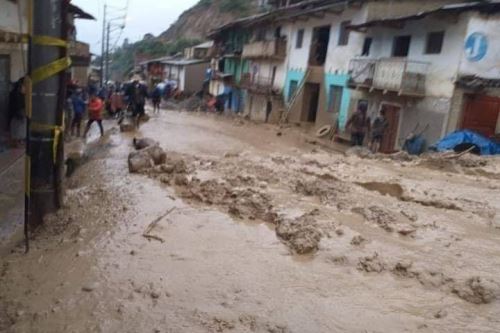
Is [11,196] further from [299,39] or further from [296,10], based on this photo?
[299,39]

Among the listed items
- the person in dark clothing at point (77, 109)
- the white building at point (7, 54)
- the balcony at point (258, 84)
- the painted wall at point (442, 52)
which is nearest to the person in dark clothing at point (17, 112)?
the white building at point (7, 54)

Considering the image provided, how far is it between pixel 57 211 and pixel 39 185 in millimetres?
447

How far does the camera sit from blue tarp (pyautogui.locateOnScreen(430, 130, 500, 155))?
12898 millimetres

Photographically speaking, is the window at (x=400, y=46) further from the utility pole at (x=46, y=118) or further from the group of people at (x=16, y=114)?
the utility pole at (x=46, y=118)

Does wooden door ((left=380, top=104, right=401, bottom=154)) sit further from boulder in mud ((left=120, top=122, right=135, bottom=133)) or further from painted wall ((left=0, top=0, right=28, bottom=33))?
painted wall ((left=0, top=0, right=28, bottom=33))

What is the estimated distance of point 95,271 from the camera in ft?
14.2

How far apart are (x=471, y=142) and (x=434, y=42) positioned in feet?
Result: 16.9

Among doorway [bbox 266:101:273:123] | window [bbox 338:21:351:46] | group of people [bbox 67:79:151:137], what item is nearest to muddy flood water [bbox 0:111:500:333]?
group of people [bbox 67:79:151:137]

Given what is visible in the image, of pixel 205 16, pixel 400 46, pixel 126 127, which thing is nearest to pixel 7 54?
pixel 126 127

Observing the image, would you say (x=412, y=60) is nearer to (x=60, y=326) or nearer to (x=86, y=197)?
(x=86, y=197)

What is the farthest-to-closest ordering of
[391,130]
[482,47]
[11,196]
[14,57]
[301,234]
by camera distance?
[391,130] → [482,47] → [14,57] → [11,196] → [301,234]

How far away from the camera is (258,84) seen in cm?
3192

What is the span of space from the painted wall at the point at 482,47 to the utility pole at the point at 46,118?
14.0 meters

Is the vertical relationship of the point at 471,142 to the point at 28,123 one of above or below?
below
